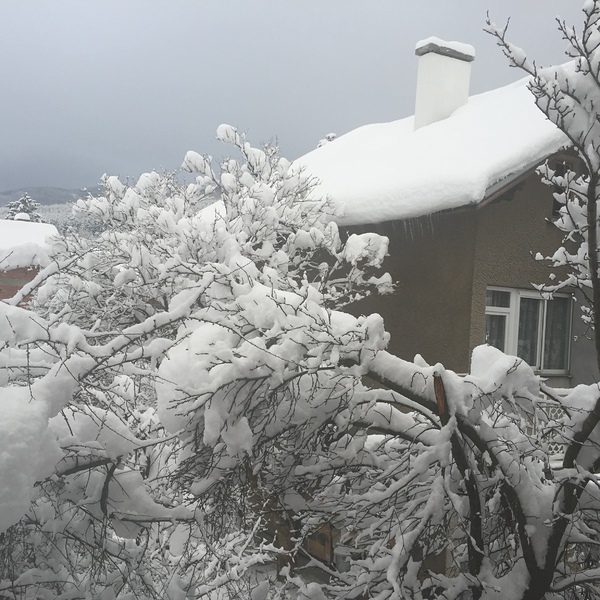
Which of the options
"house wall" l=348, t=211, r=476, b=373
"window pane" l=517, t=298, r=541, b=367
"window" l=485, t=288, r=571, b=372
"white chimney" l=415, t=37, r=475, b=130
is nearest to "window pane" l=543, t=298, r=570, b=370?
"window" l=485, t=288, r=571, b=372

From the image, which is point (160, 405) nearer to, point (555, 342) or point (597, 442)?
point (597, 442)

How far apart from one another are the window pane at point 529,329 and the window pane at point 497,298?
0.32 metres

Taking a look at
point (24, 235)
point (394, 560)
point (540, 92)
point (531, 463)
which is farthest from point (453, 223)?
point (24, 235)

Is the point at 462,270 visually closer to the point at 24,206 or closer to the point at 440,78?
the point at 440,78

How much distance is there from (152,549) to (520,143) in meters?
6.99

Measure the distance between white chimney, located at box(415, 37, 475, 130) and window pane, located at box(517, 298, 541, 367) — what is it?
4.30 meters

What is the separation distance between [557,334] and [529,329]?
0.63 m

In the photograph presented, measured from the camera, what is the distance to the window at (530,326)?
8773 mm

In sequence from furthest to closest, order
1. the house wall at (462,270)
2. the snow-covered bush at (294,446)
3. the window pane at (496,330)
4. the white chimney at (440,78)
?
the white chimney at (440,78)
the window pane at (496,330)
the house wall at (462,270)
the snow-covered bush at (294,446)

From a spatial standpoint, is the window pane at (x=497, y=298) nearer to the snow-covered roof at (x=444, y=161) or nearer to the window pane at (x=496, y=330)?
the window pane at (x=496, y=330)

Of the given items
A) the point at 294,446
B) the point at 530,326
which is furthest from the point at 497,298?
the point at 294,446

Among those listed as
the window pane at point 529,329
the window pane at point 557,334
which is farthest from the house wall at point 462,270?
the window pane at point 529,329

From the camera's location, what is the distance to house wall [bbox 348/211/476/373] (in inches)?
325

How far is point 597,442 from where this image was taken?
3506mm
